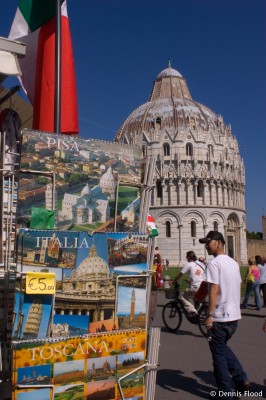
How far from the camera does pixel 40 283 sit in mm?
3146

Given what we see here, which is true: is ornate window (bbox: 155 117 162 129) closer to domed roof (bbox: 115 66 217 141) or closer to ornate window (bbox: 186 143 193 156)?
domed roof (bbox: 115 66 217 141)

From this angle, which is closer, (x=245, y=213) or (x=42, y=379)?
(x=42, y=379)

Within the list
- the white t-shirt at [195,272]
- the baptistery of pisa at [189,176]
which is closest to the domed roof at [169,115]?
the baptistery of pisa at [189,176]

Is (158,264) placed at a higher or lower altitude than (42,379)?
higher

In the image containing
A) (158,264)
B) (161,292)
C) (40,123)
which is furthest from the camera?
(161,292)

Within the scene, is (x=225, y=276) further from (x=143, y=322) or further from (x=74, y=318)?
(x=74, y=318)

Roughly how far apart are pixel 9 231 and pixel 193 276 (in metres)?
6.65

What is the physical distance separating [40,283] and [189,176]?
178 feet

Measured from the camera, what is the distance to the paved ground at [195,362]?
5.40 meters

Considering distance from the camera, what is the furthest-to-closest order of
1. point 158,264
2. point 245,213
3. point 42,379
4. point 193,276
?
point 245,213, point 158,264, point 193,276, point 42,379

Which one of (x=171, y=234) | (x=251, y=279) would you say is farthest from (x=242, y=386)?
(x=171, y=234)

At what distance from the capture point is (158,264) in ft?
40.1

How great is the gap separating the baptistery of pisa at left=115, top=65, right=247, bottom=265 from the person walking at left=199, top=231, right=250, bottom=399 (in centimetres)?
5004

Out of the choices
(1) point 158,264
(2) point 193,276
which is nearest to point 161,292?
(1) point 158,264
